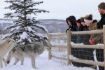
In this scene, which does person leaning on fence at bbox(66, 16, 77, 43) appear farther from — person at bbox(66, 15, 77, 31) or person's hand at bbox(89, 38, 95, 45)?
person's hand at bbox(89, 38, 95, 45)

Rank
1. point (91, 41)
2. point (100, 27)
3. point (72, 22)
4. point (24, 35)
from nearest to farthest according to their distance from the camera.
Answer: point (100, 27) < point (91, 41) < point (72, 22) < point (24, 35)

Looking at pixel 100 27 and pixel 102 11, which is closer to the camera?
pixel 102 11

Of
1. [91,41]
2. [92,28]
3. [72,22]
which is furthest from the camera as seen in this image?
[72,22]

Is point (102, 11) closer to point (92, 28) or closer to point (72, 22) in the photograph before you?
point (92, 28)

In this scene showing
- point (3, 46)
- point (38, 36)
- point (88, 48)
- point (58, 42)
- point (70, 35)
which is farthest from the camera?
point (38, 36)

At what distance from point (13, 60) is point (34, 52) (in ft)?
6.84

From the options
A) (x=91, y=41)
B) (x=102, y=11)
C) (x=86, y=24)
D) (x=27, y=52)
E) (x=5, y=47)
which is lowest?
(x=27, y=52)

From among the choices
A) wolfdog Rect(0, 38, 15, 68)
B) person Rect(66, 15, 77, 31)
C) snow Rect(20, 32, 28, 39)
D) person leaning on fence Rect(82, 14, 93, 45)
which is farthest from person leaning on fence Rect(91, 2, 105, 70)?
snow Rect(20, 32, 28, 39)

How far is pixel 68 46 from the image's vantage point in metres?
11.4

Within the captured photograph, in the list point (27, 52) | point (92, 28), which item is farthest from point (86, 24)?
point (27, 52)

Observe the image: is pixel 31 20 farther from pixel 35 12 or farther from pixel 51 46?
pixel 51 46

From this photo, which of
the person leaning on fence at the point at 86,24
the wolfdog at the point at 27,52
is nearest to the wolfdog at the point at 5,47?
the wolfdog at the point at 27,52

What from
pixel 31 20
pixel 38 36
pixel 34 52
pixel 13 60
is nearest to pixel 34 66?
pixel 34 52

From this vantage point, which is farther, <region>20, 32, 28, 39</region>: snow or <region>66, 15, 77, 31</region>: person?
<region>20, 32, 28, 39</region>: snow
